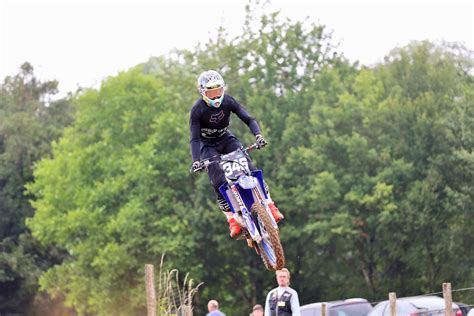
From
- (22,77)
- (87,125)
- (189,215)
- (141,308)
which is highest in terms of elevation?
(22,77)

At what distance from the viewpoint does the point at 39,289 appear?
62.1 m

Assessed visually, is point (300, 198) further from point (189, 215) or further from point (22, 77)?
point (22, 77)

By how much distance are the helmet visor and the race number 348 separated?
1.05m

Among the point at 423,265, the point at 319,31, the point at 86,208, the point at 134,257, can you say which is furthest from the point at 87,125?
the point at 423,265

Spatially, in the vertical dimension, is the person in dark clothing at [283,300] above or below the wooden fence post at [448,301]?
above

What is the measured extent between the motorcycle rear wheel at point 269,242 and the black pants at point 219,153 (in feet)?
2.00

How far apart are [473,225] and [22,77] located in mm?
36406

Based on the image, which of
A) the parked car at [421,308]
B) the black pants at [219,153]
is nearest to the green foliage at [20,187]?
the parked car at [421,308]

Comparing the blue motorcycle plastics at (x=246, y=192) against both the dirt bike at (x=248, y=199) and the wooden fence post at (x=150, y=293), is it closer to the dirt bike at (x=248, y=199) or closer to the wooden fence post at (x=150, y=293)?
the dirt bike at (x=248, y=199)

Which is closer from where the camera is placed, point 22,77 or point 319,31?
point 319,31

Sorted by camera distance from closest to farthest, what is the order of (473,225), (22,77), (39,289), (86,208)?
1. (473,225)
2. (86,208)
3. (39,289)
4. (22,77)

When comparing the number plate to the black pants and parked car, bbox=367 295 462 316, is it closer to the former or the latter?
the black pants

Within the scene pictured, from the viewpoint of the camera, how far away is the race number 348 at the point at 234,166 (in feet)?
53.3

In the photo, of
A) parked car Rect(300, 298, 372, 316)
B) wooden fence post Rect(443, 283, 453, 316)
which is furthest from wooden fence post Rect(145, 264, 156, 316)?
parked car Rect(300, 298, 372, 316)
